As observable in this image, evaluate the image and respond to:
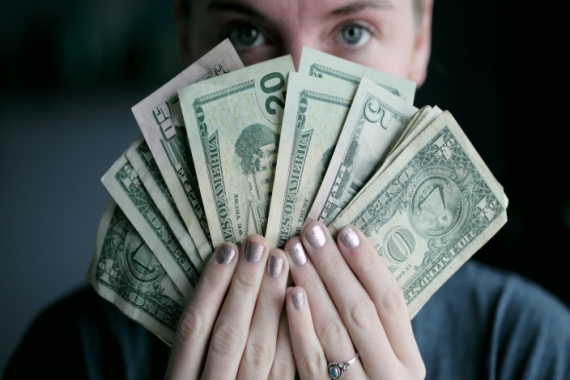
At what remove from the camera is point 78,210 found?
3.32 metres

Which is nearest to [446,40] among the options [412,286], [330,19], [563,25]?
[563,25]

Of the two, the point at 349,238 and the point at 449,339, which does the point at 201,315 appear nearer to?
the point at 349,238

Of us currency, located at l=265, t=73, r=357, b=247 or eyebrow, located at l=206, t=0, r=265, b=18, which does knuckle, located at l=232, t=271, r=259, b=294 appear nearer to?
us currency, located at l=265, t=73, r=357, b=247

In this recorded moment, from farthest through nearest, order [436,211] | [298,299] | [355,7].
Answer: [355,7] < [436,211] < [298,299]

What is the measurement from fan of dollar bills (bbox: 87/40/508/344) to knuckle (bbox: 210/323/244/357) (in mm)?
106

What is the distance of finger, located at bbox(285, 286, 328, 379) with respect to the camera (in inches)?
33.3

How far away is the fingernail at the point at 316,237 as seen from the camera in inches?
33.6

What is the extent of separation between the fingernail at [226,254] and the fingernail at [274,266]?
0.06m

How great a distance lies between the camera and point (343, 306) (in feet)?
2.85

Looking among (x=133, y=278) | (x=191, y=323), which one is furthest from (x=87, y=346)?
(x=191, y=323)

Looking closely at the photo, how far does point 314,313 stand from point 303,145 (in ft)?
0.88

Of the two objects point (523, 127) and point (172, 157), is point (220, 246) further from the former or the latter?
point (523, 127)

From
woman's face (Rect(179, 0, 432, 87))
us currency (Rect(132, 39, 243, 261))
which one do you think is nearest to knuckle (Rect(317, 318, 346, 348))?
us currency (Rect(132, 39, 243, 261))

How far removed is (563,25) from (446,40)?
1.68 ft
